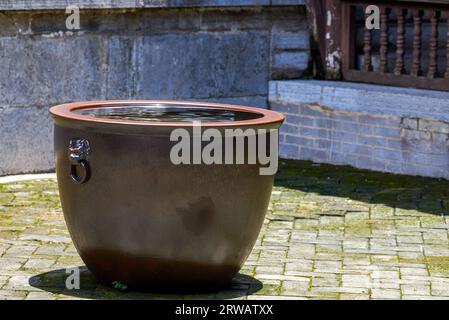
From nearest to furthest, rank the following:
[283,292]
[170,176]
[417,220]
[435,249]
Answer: [170,176], [283,292], [435,249], [417,220]

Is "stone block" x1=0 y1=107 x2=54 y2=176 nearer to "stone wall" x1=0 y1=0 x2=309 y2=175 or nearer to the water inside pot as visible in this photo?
"stone wall" x1=0 y1=0 x2=309 y2=175

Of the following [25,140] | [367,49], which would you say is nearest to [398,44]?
[367,49]

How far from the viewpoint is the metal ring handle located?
6.18m

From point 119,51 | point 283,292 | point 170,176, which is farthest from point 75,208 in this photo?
point 119,51

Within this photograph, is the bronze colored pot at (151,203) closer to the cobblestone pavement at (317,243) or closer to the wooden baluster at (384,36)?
the cobblestone pavement at (317,243)

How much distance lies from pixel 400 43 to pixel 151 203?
4.99m

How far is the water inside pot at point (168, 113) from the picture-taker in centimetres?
680

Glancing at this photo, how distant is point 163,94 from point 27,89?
1.35 m

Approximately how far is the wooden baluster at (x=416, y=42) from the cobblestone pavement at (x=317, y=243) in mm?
1017

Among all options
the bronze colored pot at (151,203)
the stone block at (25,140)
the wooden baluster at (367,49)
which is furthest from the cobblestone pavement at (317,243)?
the wooden baluster at (367,49)

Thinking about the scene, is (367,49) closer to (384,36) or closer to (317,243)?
(384,36)

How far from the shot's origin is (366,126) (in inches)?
410

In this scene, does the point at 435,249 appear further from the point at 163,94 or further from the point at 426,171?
the point at 163,94

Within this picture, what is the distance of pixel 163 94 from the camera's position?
34.6 ft
